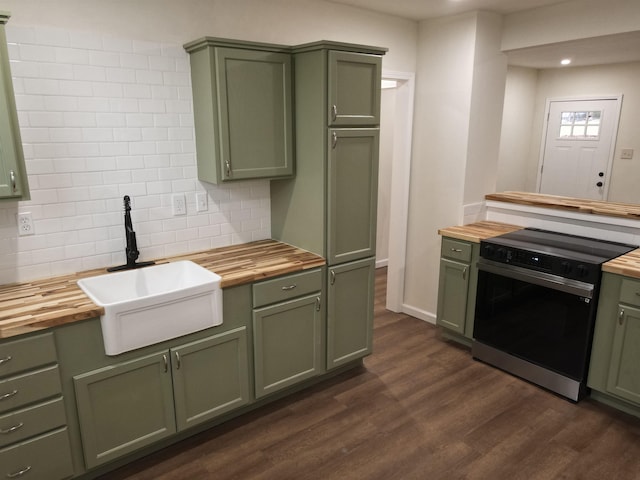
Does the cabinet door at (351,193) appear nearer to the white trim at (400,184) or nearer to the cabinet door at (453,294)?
the cabinet door at (453,294)

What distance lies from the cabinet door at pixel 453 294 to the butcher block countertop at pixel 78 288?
1195 millimetres

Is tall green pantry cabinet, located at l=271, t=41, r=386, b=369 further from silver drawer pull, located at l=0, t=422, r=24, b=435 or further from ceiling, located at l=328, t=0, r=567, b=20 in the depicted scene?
silver drawer pull, located at l=0, t=422, r=24, b=435

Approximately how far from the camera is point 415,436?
260 centimetres

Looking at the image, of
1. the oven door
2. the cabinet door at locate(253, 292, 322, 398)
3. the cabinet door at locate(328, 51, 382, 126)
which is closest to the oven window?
the oven door

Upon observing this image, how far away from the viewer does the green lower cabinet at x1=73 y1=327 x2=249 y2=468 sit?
2139 mm

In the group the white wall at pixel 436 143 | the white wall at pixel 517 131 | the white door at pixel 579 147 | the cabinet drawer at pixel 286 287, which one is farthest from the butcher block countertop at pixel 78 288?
the white door at pixel 579 147

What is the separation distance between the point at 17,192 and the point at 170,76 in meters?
1.04

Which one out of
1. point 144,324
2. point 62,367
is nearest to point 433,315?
point 144,324

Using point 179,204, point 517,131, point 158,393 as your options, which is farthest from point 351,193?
point 517,131

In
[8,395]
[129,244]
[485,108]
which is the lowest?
[8,395]

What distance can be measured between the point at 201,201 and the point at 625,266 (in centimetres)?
252

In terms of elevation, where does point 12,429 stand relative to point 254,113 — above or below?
below

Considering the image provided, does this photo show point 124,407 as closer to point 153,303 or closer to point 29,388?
point 29,388

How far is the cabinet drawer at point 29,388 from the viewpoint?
1.91 meters
